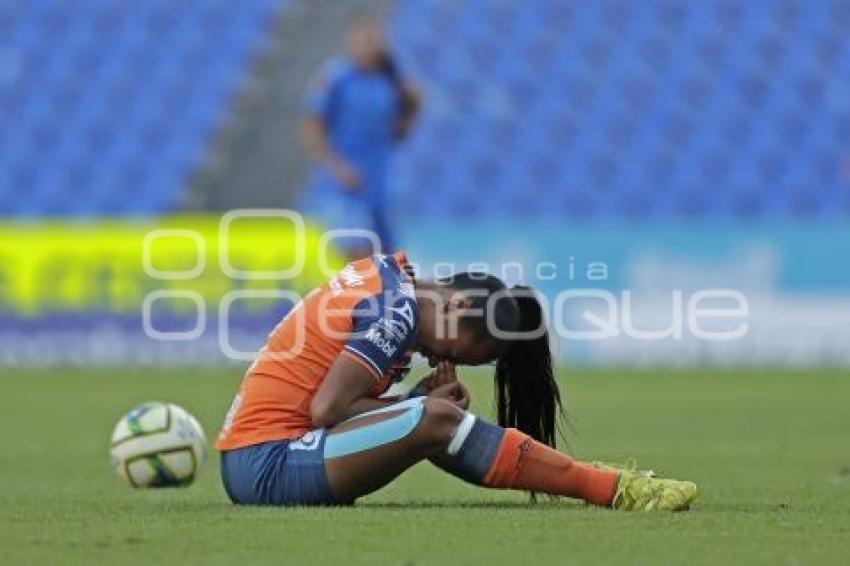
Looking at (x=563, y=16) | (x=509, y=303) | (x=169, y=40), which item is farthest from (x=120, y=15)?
(x=509, y=303)

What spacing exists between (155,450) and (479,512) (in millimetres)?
1882

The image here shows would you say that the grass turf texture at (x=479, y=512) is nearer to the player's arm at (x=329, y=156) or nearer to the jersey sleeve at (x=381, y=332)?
the jersey sleeve at (x=381, y=332)

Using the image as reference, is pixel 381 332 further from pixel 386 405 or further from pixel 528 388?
pixel 528 388

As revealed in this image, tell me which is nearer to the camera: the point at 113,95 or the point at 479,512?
the point at 479,512

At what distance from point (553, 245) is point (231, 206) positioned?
4.80 meters

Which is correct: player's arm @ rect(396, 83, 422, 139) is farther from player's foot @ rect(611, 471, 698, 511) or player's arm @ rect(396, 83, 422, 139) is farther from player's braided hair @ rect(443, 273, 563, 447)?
player's foot @ rect(611, 471, 698, 511)

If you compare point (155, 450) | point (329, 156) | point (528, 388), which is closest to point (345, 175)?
point (329, 156)

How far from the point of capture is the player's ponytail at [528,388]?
6.94m

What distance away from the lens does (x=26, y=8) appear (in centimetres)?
2436

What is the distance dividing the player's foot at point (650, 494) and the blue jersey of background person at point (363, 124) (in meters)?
7.63

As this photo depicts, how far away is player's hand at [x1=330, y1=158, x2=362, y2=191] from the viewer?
14.1 metres

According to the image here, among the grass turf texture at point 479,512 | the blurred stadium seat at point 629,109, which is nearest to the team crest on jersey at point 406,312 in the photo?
the grass turf texture at point 479,512

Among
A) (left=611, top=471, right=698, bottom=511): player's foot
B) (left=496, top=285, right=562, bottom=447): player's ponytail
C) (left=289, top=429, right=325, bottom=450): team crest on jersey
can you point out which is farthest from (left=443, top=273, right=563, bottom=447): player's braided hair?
(left=289, top=429, right=325, bottom=450): team crest on jersey

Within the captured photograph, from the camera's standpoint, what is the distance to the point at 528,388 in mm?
7027
